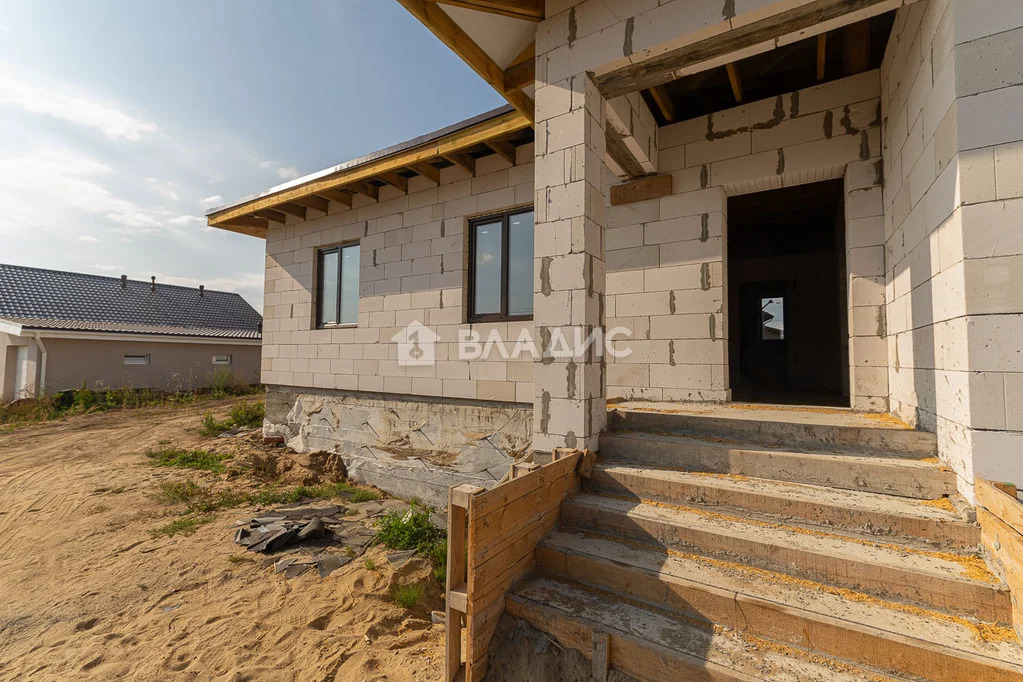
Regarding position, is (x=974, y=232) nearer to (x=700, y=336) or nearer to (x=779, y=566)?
(x=779, y=566)

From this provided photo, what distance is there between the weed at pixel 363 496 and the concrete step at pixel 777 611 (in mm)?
4228

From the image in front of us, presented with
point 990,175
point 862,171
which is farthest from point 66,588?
point 862,171

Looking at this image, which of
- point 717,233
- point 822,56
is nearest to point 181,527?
point 717,233

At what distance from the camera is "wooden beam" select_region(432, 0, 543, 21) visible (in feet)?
10.6

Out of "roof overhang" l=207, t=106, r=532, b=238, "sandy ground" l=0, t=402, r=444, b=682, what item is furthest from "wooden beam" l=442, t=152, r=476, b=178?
"sandy ground" l=0, t=402, r=444, b=682

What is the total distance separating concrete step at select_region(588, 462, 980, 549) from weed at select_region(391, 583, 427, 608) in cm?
189

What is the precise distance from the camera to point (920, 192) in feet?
8.85

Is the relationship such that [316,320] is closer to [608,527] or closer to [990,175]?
[608,527]

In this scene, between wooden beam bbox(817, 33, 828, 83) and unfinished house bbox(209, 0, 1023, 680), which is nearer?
unfinished house bbox(209, 0, 1023, 680)

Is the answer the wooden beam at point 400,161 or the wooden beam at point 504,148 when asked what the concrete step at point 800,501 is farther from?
the wooden beam at point 504,148

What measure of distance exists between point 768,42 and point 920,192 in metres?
1.39

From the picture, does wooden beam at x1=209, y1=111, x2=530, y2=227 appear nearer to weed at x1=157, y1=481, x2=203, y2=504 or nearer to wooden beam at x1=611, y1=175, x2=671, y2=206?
wooden beam at x1=611, y1=175, x2=671, y2=206

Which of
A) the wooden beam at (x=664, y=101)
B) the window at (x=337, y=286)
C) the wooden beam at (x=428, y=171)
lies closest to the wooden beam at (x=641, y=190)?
the wooden beam at (x=664, y=101)
